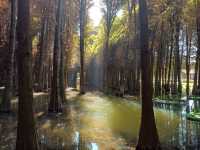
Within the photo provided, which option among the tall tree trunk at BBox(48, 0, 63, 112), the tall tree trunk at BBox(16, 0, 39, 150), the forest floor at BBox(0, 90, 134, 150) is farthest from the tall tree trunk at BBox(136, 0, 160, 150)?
the tall tree trunk at BBox(48, 0, 63, 112)

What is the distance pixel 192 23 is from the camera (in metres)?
32.2

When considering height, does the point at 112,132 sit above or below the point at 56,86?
below

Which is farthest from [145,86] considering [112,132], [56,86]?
[56,86]

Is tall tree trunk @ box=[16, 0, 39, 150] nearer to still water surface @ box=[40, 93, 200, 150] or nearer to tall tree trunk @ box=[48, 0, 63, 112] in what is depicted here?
still water surface @ box=[40, 93, 200, 150]

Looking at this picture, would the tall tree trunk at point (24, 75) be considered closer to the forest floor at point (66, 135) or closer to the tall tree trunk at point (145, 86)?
the forest floor at point (66, 135)

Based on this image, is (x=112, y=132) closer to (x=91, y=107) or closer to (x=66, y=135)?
(x=66, y=135)

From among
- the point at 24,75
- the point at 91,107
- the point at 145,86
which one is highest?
the point at 24,75

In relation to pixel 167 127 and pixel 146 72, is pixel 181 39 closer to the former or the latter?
pixel 167 127

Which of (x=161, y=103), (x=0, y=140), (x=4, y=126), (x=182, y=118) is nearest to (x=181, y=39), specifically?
(x=161, y=103)

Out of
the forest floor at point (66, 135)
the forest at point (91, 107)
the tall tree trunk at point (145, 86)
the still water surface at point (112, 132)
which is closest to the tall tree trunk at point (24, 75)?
the forest at point (91, 107)

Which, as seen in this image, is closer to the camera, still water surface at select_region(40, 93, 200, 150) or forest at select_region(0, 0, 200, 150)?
forest at select_region(0, 0, 200, 150)

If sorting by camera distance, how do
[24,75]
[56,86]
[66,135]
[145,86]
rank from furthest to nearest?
[56,86], [66,135], [145,86], [24,75]

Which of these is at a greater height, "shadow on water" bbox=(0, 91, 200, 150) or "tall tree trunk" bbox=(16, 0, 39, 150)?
"tall tree trunk" bbox=(16, 0, 39, 150)

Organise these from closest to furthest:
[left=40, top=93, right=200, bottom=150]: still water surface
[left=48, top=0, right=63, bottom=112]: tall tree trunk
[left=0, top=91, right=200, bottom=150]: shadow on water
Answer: [left=0, top=91, right=200, bottom=150]: shadow on water, [left=40, top=93, right=200, bottom=150]: still water surface, [left=48, top=0, right=63, bottom=112]: tall tree trunk
